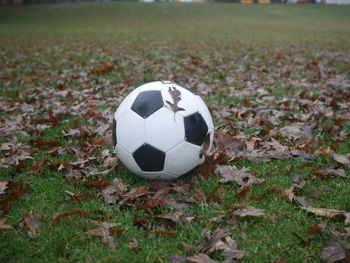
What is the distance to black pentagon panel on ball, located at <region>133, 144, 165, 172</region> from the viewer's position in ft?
8.98

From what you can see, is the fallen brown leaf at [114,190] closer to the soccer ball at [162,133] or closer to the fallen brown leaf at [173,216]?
the soccer ball at [162,133]

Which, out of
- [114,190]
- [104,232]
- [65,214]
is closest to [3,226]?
[65,214]

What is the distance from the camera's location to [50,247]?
218 centimetres

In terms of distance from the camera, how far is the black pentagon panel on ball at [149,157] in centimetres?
274

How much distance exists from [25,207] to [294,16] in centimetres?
4142

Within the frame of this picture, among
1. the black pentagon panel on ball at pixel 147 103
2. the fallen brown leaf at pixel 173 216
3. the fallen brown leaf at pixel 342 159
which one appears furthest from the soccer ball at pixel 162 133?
the fallen brown leaf at pixel 342 159

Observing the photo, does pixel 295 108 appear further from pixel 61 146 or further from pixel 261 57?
pixel 261 57

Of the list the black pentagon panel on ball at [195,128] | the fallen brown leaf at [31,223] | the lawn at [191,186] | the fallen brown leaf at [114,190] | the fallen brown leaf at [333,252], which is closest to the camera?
the fallen brown leaf at [333,252]

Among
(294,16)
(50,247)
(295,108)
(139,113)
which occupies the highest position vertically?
(294,16)


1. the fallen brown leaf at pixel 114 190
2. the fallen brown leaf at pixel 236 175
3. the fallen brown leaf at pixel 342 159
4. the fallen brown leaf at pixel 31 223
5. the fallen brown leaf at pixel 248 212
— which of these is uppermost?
the fallen brown leaf at pixel 342 159

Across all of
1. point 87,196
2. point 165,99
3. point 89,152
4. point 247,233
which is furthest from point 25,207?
point 247,233

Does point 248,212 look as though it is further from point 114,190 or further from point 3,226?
point 3,226

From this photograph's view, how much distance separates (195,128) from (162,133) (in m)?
0.30

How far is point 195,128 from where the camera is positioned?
111 inches
